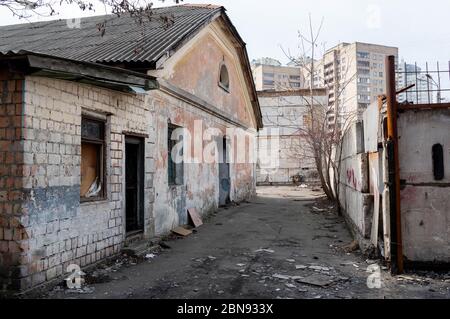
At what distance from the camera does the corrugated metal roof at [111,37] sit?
8.38 metres

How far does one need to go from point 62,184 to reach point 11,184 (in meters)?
0.73

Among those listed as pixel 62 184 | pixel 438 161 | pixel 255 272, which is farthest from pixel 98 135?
pixel 438 161

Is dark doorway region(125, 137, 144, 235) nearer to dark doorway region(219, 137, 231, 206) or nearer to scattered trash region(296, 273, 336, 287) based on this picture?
scattered trash region(296, 273, 336, 287)

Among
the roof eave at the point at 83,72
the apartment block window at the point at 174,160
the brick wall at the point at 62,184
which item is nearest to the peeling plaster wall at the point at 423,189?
the roof eave at the point at 83,72

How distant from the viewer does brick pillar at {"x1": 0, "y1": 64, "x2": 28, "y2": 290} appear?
4.82 m

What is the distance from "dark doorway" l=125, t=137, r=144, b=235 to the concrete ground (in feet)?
2.85

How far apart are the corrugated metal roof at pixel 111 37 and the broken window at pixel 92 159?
152 cm

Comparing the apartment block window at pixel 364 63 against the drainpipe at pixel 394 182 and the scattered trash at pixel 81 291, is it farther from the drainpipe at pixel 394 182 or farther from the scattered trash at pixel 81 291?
the scattered trash at pixel 81 291

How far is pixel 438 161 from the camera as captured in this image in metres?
5.70

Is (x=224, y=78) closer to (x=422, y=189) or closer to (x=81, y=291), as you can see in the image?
(x=422, y=189)

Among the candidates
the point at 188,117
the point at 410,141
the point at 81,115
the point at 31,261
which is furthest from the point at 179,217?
the point at 410,141
